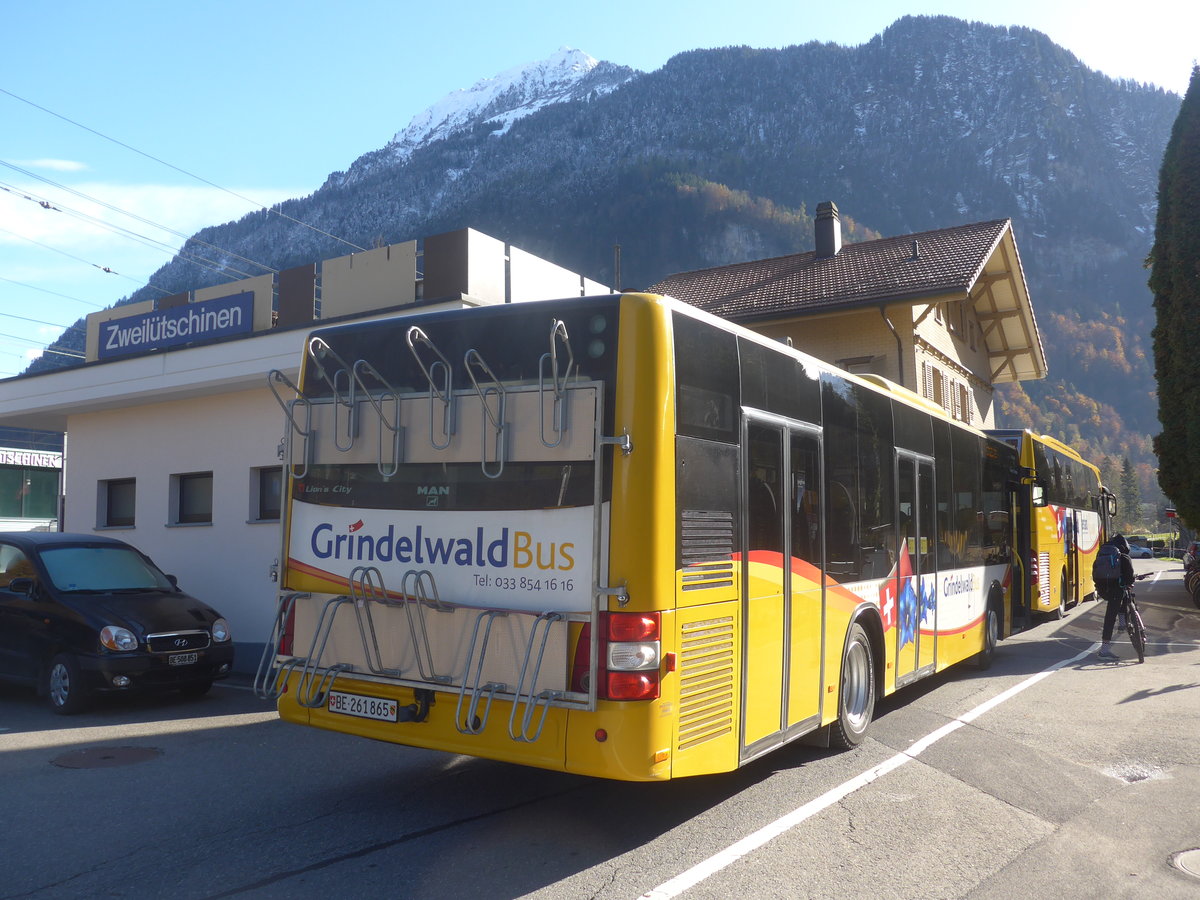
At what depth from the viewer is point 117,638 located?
380 inches

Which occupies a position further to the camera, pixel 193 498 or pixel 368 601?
pixel 193 498

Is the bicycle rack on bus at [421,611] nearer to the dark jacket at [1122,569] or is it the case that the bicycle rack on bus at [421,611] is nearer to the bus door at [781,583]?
the bus door at [781,583]

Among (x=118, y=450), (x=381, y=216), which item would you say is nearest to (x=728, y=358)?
(x=118, y=450)

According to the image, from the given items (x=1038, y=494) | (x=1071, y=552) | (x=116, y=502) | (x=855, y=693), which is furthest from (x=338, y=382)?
(x=1071, y=552)

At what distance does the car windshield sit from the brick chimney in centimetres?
2099

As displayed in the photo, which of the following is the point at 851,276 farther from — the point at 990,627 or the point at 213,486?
the point at 213,486

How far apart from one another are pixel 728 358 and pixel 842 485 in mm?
1993

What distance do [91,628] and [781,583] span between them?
717 cm

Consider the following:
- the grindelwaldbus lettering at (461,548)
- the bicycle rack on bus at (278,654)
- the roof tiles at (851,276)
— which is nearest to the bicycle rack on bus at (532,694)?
the grindelwaldbus lettering at (461,548)

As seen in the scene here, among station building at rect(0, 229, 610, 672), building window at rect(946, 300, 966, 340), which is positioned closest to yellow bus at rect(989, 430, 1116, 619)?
building window at rect(946, 300, 966, 340)

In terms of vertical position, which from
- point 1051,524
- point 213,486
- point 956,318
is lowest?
point 1051,524

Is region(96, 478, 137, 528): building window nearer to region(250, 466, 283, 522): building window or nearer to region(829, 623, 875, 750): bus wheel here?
region(250, 466, 283, 522): building window

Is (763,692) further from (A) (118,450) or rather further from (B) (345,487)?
(A) (118,450)

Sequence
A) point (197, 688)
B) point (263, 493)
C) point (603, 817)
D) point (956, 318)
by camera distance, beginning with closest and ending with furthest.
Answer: point (603, 817) < point (197, 688) < point (263, 493) < point (956, 318)
